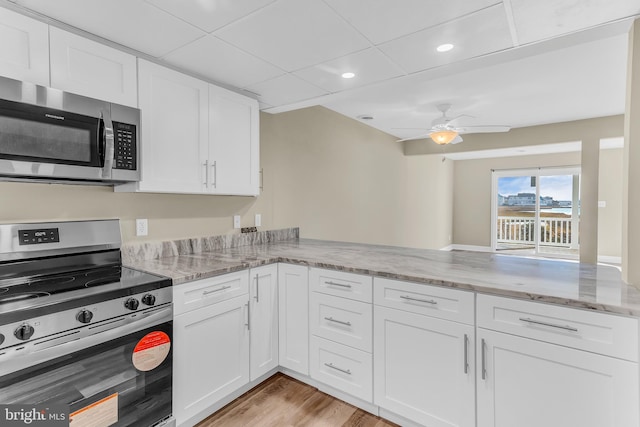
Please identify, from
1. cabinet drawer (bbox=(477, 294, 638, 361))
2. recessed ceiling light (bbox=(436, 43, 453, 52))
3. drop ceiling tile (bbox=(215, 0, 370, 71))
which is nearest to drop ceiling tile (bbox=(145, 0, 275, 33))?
drop ceiling tile (bbox=(215, 0, 370, 71))

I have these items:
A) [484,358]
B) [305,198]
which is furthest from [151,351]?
[305,198]

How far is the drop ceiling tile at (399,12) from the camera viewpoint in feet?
5.01

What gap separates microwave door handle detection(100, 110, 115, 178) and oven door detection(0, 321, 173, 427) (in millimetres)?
884

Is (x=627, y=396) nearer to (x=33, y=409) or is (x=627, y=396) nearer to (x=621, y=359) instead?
(x=621, y=359)

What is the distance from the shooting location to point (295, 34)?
180 centimetres

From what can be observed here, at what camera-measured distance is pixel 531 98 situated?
12.1 ft

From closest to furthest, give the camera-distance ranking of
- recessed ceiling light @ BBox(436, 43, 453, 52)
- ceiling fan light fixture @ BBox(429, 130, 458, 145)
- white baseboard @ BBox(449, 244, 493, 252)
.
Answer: recessed ceiling light @ BBox(436, 43, 453, 52) < ceiling fan light fixture @ BBox(429, 130, 458, 145) < white baseboard @ BBox(449, 244, 493, 252)

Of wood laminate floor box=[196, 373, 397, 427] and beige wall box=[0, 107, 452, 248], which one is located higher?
beige wall box=[0, 107, 452, 248]

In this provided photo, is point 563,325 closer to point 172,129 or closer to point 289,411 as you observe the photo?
point 289,411

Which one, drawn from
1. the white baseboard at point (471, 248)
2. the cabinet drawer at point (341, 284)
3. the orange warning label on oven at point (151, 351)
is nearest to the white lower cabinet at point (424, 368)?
the cabinet drawer at point (341, 284)

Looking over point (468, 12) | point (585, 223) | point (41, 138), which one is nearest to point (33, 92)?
point (41, 138)

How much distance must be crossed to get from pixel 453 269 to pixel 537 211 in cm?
707

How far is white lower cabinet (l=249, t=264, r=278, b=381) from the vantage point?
2201mm

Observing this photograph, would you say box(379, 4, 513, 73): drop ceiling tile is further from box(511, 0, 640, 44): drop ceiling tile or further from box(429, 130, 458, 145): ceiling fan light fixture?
box(429, 130, 458, 145): ceiling fan light fixture
